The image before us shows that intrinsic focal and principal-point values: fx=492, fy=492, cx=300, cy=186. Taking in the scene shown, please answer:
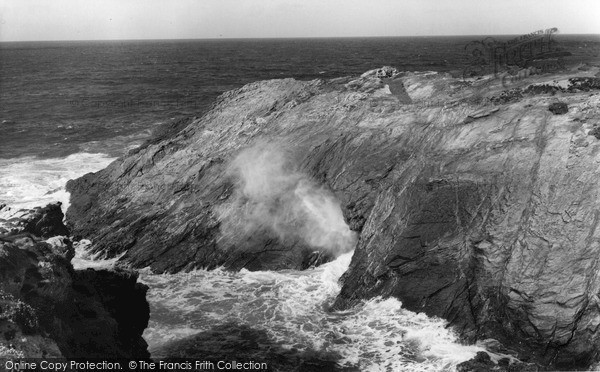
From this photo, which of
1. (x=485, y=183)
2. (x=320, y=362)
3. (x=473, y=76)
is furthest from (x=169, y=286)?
(x=473, y=76)

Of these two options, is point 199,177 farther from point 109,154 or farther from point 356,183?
point 109,154

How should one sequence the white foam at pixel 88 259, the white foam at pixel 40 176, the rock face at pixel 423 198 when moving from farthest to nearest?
1. the white foam at pixel 40 176
2. the white foam at pixel 88 259
3. the rock face at pixel 423 198

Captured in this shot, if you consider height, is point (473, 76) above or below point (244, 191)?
above

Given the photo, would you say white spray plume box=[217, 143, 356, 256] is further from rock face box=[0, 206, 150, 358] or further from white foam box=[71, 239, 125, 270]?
rock face box=[0, 206, 150, 358]

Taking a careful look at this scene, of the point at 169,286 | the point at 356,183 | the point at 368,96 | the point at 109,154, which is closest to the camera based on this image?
the point at 169,286

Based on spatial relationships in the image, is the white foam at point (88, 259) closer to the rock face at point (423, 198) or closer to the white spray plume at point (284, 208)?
the rock face at point (423, 198)

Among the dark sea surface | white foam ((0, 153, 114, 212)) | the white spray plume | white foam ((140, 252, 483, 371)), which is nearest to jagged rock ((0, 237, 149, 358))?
white foam ((140, 252, 483, 371))

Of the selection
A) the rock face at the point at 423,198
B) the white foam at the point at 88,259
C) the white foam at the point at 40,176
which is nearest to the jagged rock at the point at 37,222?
the white foam at the point at 88,259
